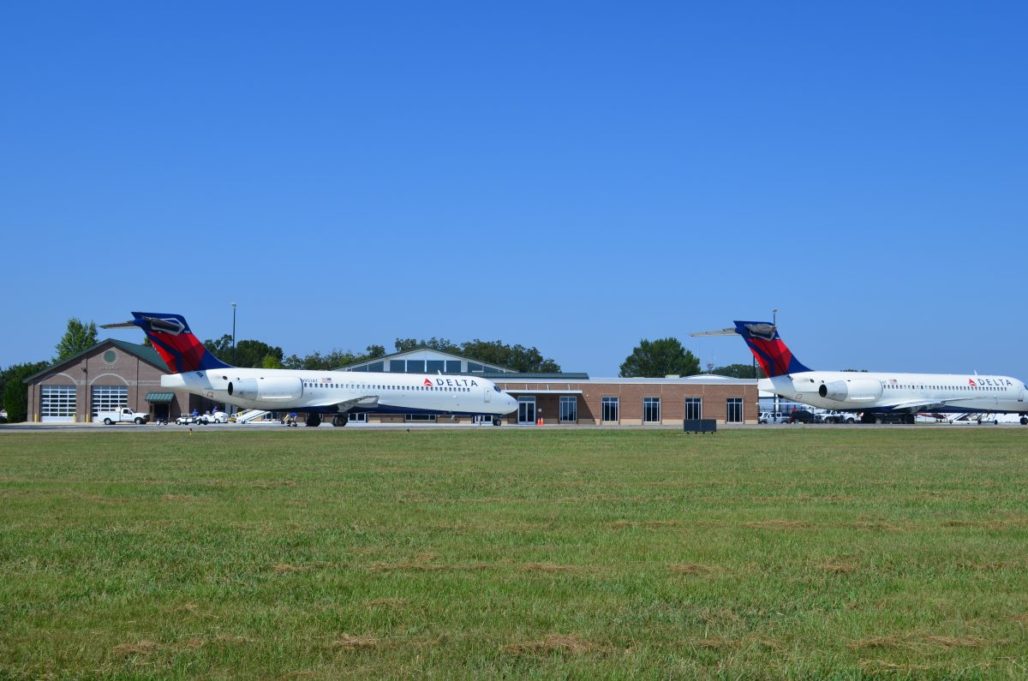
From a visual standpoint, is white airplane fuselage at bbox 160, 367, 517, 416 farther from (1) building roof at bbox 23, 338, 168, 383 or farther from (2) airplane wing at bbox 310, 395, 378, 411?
(1) building roof at bbox 23, 338, 168, 383

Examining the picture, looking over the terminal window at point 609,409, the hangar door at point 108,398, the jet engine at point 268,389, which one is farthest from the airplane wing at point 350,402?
the hangar door at point 108,398

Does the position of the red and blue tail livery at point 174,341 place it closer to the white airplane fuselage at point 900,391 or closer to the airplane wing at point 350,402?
the airplane wing at point 350,402

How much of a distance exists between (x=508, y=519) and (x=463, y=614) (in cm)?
621

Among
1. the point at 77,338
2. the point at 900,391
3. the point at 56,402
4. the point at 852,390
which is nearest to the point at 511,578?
the point at 852,390

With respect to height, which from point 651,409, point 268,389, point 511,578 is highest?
point 268,389

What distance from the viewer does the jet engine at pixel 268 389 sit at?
202 ft

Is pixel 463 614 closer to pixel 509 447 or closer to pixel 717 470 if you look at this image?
pixel 717 470

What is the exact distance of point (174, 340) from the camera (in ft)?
197

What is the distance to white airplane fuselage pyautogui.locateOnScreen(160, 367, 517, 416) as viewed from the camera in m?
61.4

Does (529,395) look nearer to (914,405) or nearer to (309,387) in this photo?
(309,387)

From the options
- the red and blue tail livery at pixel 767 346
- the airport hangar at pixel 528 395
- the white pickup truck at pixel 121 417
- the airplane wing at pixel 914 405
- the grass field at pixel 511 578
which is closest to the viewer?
the grass field at pixel 511 578

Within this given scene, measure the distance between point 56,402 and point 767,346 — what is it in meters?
61.5

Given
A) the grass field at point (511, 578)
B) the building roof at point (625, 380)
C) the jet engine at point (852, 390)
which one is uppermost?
the building roof at point (625, 380)

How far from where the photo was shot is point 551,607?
8.86 metres
